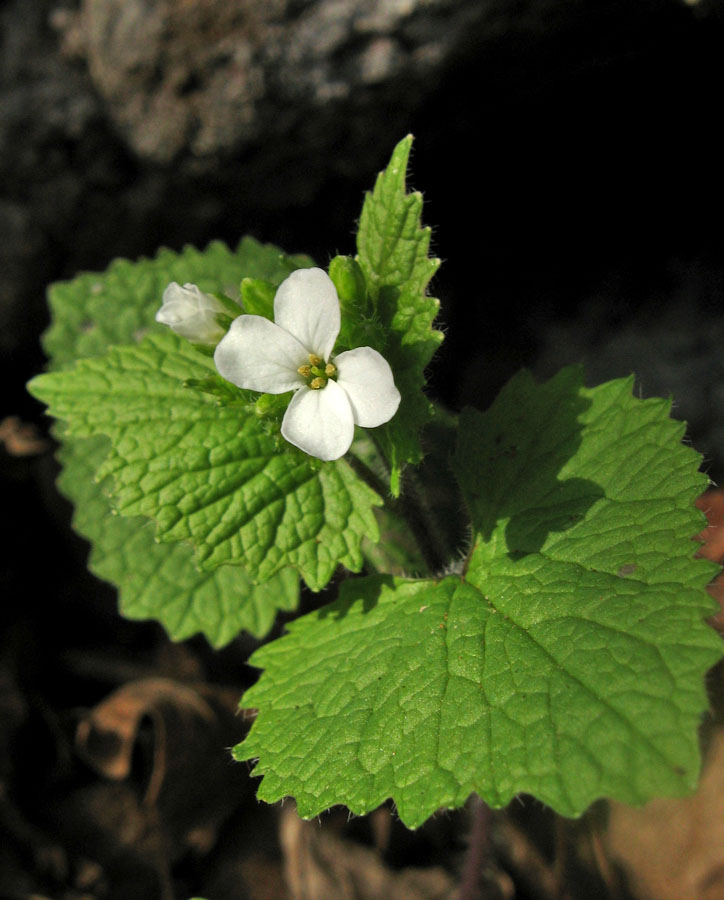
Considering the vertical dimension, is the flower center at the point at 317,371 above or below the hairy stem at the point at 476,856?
above

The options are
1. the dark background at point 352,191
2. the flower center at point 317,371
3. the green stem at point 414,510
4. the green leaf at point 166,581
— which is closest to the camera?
the flower center at point 317,371

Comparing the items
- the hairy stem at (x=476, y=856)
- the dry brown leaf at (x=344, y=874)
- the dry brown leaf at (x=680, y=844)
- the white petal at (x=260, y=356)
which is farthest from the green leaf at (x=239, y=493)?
the dry brown leaf at (x=344, y=874)

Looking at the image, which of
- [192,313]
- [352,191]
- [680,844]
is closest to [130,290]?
[352,191]

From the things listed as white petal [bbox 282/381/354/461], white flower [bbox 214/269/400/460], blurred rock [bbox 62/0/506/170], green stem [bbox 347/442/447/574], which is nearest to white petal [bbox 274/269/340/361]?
white flower [bbox 214/269/400/460]

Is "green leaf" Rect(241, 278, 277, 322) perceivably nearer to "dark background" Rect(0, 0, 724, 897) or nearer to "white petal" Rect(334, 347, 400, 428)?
"white petal" Rect(334, 347, 400, 428)

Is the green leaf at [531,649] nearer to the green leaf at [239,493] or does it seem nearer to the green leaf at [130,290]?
the green leaf at [239,493]

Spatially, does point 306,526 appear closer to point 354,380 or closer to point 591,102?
point 354,380
